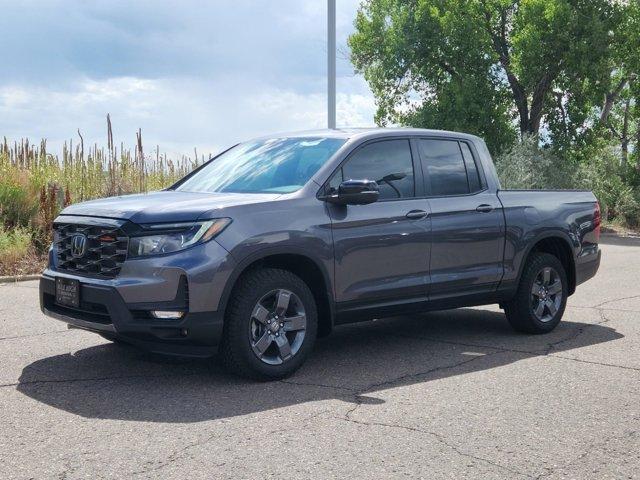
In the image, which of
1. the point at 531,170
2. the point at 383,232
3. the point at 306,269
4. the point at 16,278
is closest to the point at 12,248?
the point at 16,278

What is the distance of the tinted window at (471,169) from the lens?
26.1 feet

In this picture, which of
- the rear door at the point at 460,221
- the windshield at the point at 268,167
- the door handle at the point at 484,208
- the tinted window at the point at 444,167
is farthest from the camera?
the door handle at the point at 484,208

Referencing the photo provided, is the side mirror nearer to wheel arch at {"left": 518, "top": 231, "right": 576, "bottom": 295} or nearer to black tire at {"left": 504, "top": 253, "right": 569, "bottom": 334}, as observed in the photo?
black tire at {"left": 504, "top": 253, "right": 569, "bottom": 334}

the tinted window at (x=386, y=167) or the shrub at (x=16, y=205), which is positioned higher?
the tinted window at (x=386, y=167)

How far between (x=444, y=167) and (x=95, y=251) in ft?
10.3

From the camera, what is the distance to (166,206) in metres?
6.11

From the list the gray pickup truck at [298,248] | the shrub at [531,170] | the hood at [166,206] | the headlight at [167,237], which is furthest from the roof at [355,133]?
the shrub at [531,170]

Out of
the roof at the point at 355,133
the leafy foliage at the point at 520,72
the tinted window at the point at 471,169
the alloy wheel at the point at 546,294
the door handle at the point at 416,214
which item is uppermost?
the leafy foliage at the point at 520,72

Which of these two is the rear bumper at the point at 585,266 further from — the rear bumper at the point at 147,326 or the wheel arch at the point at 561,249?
the rear bumper at the point at 147,326

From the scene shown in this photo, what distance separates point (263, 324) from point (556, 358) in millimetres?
2610

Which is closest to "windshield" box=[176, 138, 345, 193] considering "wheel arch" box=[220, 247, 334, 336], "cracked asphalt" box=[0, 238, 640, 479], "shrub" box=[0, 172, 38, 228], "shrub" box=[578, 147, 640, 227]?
"wheel arch" box=[220, 247, 334, 336]

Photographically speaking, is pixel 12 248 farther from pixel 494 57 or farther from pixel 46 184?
pixel 494 57

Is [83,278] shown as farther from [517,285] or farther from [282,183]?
[517,285]

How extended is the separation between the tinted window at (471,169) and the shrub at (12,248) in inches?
310
